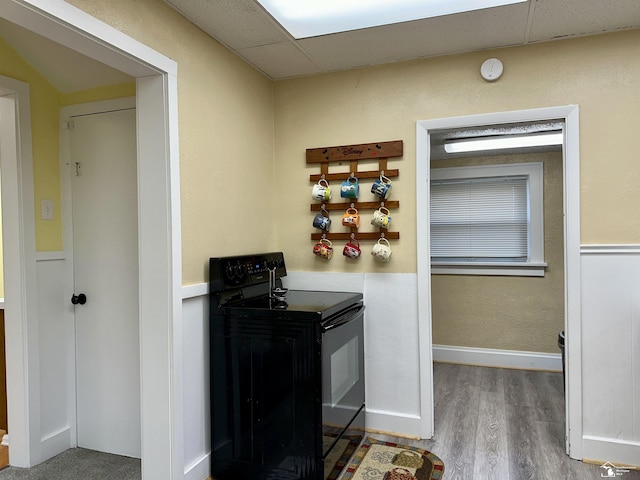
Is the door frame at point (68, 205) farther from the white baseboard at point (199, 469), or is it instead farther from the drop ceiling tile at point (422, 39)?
the drop ceiling tile at point (422, 39)

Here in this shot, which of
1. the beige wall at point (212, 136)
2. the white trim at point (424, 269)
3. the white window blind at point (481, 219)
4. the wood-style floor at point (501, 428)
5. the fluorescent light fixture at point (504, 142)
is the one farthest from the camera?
the white window blind at point (481, 219)

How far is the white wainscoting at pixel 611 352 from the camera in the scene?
2350mm

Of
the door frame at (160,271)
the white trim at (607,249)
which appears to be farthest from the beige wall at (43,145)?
the white trim at (607,249)

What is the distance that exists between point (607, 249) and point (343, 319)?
4.81 feet

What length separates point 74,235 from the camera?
101 inches

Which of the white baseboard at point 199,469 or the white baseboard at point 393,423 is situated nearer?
the white baseboard at point 199,469

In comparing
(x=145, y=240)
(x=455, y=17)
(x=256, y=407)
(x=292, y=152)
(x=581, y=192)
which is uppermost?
(x=455, y=17)

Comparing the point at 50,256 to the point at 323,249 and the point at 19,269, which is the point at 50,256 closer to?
the point at 19,269

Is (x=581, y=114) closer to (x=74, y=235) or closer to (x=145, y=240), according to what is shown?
(x=145, y=240)

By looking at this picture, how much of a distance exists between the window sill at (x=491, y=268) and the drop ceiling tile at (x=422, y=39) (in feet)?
7.63

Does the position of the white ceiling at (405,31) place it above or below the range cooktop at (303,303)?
above

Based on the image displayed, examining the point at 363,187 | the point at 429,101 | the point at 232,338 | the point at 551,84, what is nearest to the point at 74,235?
the point at 232,338

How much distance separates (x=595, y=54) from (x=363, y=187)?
145 cm

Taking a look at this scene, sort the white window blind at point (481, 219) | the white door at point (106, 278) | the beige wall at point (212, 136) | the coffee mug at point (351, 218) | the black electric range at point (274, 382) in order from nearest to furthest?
the beige wall at point (212, 136) < the black electric range at point (274, 382) < the white door at point (106, 278) < the coffee mug at point (351, 218) < the white window blind at point (481, 219)
